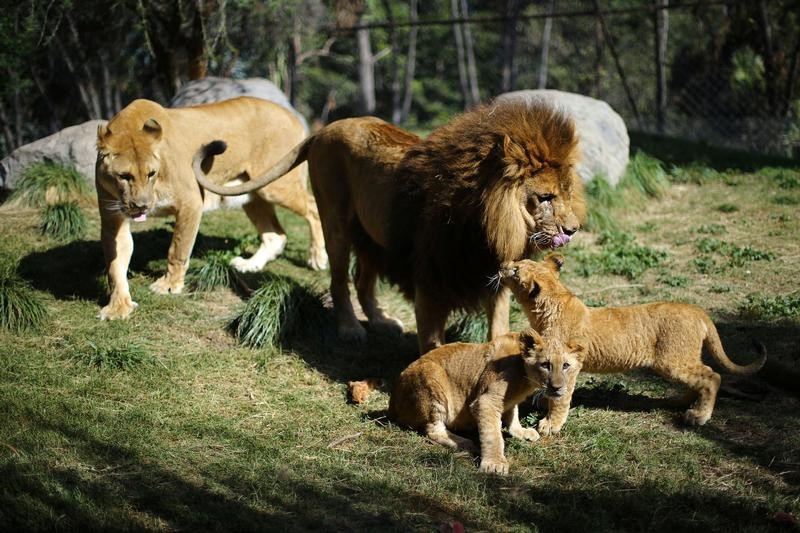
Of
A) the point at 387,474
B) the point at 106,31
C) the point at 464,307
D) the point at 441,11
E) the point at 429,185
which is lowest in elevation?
the point at 387,474

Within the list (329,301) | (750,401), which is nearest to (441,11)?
(329,301)

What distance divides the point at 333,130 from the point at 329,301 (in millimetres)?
1675

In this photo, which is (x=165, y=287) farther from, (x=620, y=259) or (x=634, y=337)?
(x=620, y=259)

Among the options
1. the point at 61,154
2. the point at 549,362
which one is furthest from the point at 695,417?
the point at 61,154

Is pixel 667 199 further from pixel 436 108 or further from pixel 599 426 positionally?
pixel 436 108

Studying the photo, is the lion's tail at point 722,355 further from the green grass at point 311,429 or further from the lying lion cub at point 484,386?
the lying lion cub at point 484,386

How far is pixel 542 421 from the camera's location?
16.8ft

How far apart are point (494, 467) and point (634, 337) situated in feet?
4.17

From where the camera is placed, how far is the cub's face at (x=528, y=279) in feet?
17.2

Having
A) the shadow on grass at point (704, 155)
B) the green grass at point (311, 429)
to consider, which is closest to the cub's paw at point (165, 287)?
Answer: the green grass at point (311, 429)

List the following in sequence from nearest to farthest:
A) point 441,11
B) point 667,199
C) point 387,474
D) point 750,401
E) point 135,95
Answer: point 387,474
point 750,401
point 667,199
point 135,95
point 441,11

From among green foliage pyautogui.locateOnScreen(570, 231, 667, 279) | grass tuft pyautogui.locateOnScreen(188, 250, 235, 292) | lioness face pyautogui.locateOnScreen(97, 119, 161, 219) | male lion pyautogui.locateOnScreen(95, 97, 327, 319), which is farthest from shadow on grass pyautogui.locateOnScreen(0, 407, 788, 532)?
green foliage pyautogui.locateOnScreen(570, 231, 667, 279)

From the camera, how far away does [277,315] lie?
6.80 metres

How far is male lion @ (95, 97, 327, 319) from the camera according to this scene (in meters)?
6.89
